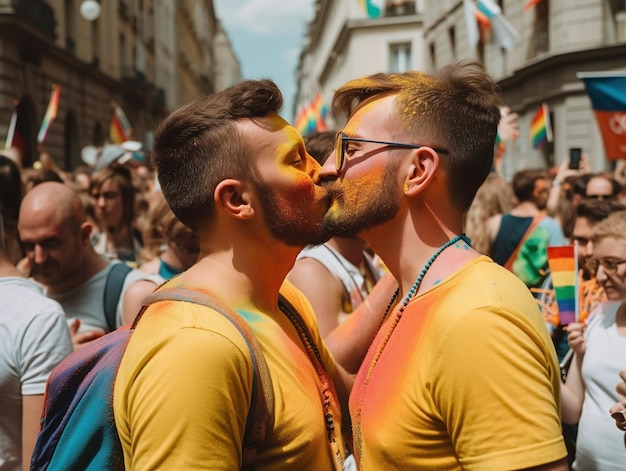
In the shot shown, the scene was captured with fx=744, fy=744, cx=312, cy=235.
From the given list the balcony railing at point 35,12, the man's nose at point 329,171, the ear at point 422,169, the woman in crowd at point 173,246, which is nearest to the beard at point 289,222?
the man's nose at point 329,171

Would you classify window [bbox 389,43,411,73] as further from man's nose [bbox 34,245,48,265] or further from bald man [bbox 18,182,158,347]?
man's nose [bbox 34,245,48,265]

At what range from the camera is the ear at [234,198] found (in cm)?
209

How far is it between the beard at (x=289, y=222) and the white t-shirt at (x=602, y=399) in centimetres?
170

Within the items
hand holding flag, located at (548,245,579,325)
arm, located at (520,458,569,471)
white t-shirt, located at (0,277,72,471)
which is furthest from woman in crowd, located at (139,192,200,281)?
arm, located at (520,458,569,471)

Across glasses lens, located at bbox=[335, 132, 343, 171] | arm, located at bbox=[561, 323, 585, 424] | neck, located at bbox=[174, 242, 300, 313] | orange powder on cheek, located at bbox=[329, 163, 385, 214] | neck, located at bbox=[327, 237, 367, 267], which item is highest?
glasses lens, located at bbox=[335, 132, 343, 171]

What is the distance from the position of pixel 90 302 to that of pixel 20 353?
97 centimetres

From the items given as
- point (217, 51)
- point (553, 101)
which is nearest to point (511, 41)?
point (553, 101)

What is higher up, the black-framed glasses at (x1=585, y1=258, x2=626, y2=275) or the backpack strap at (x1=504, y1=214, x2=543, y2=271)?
the black-framed glasses at (x1=585, y1=258, x2=626, y2=275)

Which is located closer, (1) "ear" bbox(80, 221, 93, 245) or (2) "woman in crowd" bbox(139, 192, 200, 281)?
(1) "ear" bbox(80, 221, 93, 245)

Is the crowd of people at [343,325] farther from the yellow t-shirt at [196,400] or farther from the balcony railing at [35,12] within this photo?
the balcony railing at [35,12]

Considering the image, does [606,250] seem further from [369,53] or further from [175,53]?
[175,53]

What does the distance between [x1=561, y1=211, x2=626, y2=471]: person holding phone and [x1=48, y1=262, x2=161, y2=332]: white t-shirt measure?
2.06m

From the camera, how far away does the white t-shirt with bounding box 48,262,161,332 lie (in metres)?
3.65

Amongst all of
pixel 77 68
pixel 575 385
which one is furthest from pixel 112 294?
pixel 77 68
